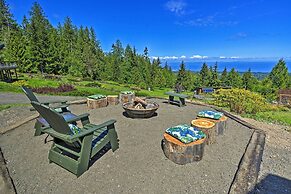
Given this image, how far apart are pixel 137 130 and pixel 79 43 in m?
38.1

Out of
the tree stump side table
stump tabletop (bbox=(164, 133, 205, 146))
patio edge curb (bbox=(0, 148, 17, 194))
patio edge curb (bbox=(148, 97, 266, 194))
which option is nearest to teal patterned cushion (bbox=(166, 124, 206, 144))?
stump tabletop (bbox=(164, 133, 205, 146))

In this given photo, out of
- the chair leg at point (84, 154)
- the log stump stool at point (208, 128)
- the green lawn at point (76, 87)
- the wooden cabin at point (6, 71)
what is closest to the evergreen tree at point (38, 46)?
the green lawn at point (76, 87)

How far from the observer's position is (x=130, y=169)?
3150 mm

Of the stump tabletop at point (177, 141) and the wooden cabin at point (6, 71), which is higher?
the wooden cabin at point (6, 71)

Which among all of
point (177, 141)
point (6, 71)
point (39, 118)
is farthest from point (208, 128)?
point (6, 71)

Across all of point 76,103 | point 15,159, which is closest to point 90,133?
point 15,159

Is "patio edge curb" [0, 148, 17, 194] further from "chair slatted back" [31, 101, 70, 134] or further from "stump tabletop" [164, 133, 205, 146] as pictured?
"stump tabletop" [164, 133, 205, 146]

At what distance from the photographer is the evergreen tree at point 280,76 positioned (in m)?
32.4

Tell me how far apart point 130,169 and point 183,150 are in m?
1.04

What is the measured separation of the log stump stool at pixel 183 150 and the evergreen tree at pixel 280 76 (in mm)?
38194

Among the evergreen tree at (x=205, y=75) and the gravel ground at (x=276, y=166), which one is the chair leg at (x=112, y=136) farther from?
the evergreen tree at (x=205, y=75)

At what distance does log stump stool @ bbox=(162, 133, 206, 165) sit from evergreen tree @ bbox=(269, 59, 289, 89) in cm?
3819

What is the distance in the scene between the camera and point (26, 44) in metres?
26.8

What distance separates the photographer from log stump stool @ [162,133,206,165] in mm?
3205
